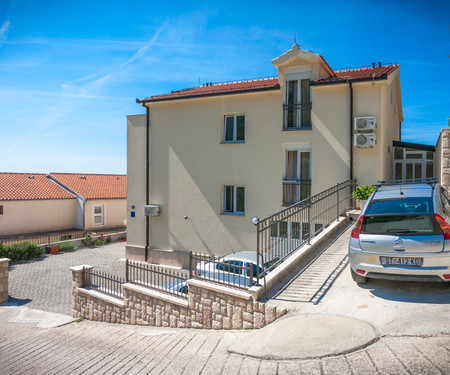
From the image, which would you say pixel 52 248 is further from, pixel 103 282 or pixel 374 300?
pixel 374 300

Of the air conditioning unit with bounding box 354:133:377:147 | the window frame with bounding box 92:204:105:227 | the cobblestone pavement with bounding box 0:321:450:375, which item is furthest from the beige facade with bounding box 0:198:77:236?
the air conditioning unit with bounding box 354:133:377:147

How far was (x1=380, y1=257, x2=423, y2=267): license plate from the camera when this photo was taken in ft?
18.8

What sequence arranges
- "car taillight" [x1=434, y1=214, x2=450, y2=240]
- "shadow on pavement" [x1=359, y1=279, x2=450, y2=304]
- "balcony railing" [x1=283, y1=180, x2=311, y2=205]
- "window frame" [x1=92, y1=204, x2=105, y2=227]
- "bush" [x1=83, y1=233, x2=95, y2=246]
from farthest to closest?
1. "window frame" [x1=92, y1=204, x2=105, y2=227]
2. "bush" [x1=83, y1=233, x2=95, y2=246]
3. "balcony railing" [x1=283, y1=180, x2=311, y2=205]
4. "shadow on pavement" [x1=359, y1=279, x2=450, y2=304]
5. "car taillight" [x1=434, y1=214, x2=450, y2=240]

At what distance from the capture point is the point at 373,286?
6.50m

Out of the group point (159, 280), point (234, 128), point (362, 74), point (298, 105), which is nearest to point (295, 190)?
point (298, 105)

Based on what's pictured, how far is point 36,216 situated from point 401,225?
86.1ft

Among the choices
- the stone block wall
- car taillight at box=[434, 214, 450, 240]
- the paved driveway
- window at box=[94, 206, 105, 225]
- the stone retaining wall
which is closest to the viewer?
the paved driveway

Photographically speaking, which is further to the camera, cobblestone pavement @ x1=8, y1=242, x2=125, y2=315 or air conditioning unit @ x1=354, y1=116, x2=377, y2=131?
cobblestone pavement @ x1=8, y1=242, x2=125, y2=315

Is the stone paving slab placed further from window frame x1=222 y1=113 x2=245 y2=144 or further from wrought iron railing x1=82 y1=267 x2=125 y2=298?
window frame x1=222 y1=113 x2=245 y2=144

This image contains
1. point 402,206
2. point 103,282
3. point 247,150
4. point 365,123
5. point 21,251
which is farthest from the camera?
point 21,251

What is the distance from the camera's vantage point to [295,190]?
1425cm

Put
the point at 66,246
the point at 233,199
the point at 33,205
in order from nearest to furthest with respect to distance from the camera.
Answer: the point at 233,199, the point at 66,246, the point at 33,205

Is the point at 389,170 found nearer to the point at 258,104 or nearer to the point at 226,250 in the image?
the point at 258,104

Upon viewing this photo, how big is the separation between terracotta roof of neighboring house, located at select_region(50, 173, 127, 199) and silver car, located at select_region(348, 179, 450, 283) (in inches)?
991
